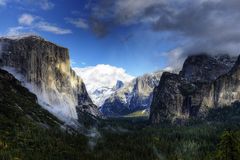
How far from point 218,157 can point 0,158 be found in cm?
16293

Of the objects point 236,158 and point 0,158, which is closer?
point 236,158

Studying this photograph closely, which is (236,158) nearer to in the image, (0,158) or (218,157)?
(218,157)

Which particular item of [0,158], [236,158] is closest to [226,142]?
[236,158]

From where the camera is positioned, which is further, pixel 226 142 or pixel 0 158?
pixel 0 158

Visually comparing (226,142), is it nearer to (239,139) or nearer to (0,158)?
(239,139)

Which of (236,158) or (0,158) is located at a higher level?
(236,158)

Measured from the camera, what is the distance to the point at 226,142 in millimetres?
57906

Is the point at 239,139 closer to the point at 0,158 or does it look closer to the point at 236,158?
the point at 236,158

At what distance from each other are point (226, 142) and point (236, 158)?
301cm

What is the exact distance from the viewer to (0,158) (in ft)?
655

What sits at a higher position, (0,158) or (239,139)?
(239,139)

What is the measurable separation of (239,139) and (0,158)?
165m

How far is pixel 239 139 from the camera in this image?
5988 centimetres

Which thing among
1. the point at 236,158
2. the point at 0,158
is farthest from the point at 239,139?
the point at 0,158
